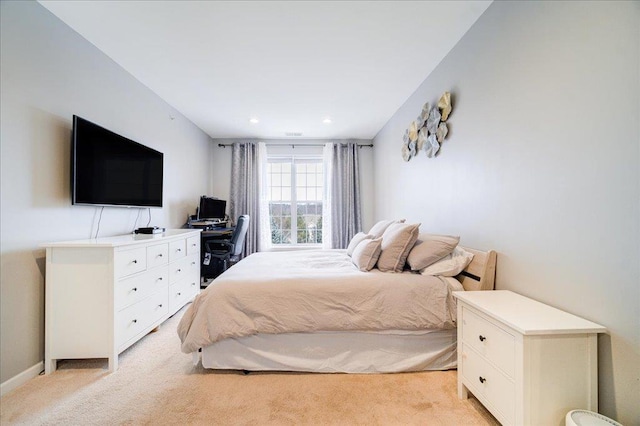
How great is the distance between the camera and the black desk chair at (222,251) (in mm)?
3832

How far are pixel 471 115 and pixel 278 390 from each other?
241 cm

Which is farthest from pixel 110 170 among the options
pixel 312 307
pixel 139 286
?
pixel 312 307

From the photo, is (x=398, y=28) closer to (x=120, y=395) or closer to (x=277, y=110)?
(x=277, y=110)

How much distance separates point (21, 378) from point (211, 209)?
2929 millimetres

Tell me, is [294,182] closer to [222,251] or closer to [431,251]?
[222,251]

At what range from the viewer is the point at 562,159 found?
1.30 meters

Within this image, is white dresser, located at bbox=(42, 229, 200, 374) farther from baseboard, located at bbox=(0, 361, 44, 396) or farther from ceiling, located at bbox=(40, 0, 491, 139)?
ceiling, located at bbox=(40, 0, 491, 139)

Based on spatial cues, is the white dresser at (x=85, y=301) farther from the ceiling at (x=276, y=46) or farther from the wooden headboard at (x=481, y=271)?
the wooden headboard at (x=481, y=271)

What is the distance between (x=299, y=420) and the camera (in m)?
1.40

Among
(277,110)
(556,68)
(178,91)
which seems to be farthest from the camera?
(277,110)

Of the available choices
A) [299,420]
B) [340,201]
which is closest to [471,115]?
[299,420]

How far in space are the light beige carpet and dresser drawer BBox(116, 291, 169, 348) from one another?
0.22 meters

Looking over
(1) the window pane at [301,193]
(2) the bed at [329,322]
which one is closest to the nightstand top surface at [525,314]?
(2) the bed at [329,322]

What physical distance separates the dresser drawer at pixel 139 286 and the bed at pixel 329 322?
21.5 inches
